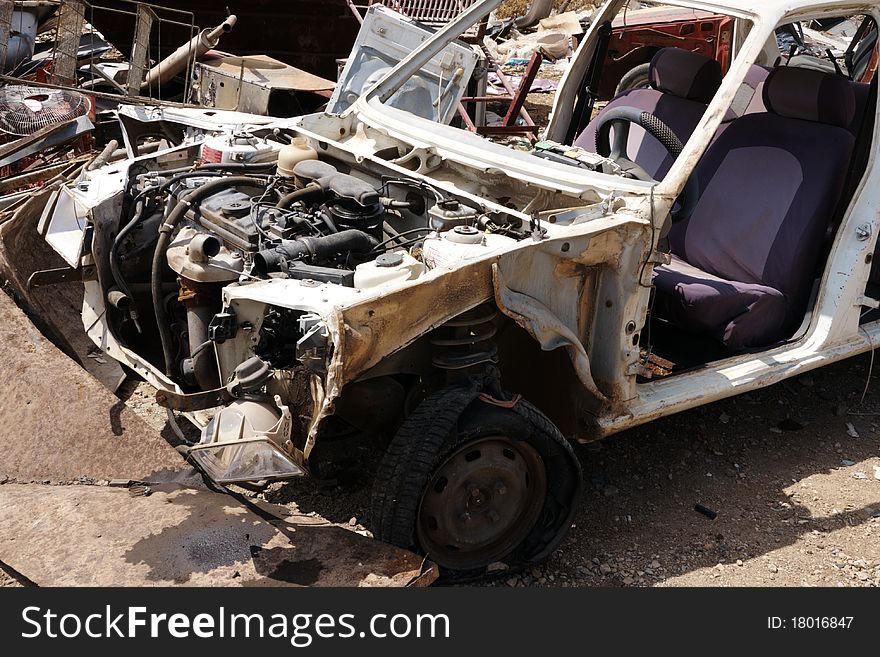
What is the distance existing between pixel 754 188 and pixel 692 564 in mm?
1751

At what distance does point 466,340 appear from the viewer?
2992 millimetres

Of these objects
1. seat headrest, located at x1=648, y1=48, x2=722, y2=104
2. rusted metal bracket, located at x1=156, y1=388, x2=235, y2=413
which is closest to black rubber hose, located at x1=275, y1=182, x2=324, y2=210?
rusted metal bracket, located at x1=156, y1=388, x2=235, y2=413

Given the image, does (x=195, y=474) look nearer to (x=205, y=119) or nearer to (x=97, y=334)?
(x=97, y=334)

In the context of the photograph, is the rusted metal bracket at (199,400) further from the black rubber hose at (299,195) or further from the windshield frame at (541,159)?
the windshield frame at (541,159)

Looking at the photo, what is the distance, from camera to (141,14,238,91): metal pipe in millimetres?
7989

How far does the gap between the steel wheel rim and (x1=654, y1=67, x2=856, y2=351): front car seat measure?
3.77 ft

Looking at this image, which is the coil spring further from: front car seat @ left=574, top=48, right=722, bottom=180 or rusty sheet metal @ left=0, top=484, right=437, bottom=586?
front car seat @ left=574, top=48, right=722, bottom=180

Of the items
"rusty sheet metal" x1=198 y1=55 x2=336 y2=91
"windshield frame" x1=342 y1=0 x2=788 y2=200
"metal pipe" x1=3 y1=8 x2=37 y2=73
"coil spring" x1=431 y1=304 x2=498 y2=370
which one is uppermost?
"windshield frame" x1=342 y1=0 x2=788 y2=200

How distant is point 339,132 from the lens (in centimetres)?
421

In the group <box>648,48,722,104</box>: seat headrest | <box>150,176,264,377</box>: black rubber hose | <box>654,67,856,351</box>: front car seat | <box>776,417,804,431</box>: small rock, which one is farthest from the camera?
<box>776,417,804,431</box>: small rock

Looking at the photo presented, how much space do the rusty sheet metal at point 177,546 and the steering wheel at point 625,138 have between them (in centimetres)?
170

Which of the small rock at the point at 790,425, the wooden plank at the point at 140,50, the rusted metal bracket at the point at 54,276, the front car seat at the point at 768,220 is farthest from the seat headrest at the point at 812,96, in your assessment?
the wooden plank at the point at 140,50
